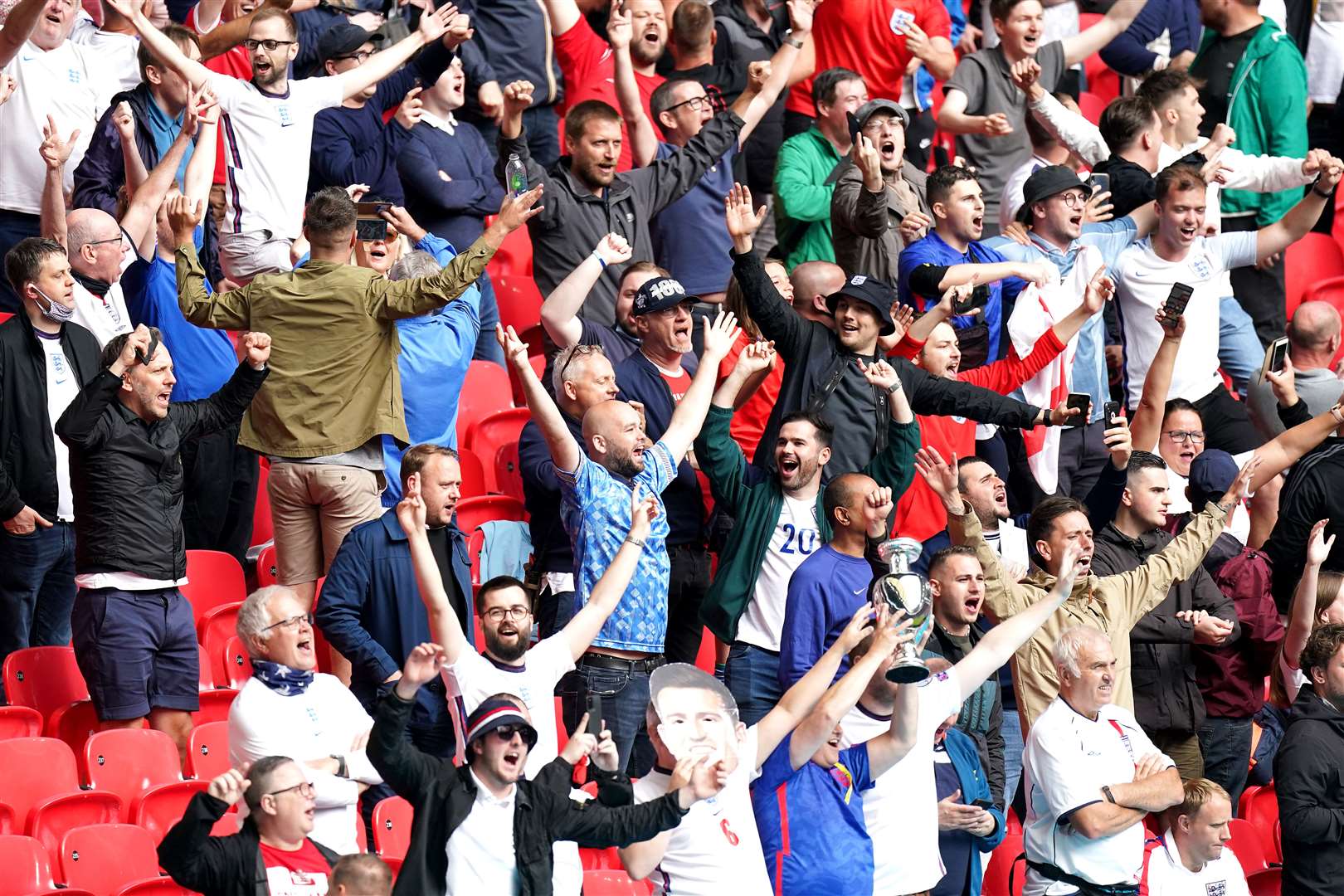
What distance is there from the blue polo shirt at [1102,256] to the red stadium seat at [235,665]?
3311 mm

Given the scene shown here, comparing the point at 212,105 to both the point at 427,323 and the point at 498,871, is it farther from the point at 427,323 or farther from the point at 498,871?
the point at 498,871

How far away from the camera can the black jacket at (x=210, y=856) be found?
4938 millimetres

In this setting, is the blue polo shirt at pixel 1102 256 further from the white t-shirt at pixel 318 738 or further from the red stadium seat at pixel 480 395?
the white t-shirt at pixel 318 738

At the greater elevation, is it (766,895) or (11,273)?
(11,273)

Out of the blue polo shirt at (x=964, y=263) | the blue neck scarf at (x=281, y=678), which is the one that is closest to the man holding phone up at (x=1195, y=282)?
the blue polo shirt at (x=964, y=263)

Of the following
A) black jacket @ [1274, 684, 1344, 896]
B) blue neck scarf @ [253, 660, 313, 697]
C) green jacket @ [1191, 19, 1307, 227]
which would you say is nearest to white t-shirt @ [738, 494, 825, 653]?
blue neck scarf @ [253, 660, 313, 697]

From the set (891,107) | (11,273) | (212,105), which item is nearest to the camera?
(11,273)

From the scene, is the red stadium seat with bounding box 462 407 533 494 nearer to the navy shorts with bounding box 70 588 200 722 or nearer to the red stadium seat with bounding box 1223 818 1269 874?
the navy shorts with bounding box 70 588 200 722

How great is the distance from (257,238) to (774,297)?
211 centimetres

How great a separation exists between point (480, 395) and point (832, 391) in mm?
1967

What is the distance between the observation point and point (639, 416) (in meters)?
6.75

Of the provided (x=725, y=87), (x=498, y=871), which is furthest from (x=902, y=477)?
(x=725, y=87)

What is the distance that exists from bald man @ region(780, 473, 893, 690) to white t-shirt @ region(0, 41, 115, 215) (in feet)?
11.2

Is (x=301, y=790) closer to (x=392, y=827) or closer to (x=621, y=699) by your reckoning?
(x=392, y=827)
